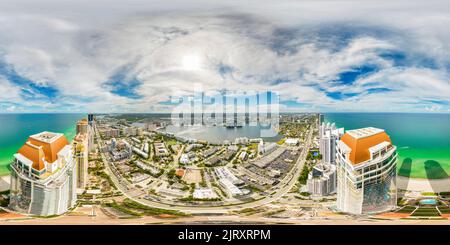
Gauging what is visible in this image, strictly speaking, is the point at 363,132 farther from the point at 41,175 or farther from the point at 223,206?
the point at 41,175

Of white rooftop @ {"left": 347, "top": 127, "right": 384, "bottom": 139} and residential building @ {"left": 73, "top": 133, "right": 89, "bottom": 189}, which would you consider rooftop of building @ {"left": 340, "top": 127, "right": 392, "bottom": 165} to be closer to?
white rooftop @ {"left": 347, "top": 127, "right": 384, "bottom": 139}

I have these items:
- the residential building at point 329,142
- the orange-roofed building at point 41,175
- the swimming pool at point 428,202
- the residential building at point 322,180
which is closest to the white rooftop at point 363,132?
the residential building at point 329,142

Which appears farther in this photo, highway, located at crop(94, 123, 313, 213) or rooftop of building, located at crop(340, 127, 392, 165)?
highway, located at crop(94, 123, 313, 213)

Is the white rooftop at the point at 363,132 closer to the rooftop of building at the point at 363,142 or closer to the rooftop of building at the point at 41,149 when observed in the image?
the rooftop of building at the point at 363,142

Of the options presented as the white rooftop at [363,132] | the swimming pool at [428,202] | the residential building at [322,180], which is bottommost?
the swimming pool at [428,202]

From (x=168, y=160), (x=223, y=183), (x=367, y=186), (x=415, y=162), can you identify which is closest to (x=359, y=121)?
(x=367, y=186)

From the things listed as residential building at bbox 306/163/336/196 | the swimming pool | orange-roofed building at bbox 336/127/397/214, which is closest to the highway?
residential building at bbox 306/163/336/196
